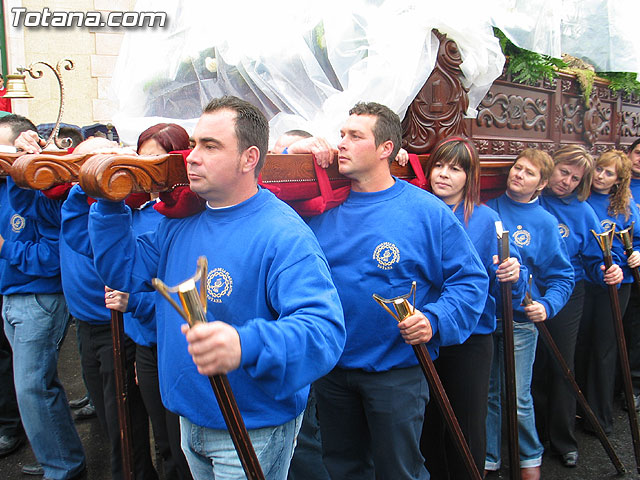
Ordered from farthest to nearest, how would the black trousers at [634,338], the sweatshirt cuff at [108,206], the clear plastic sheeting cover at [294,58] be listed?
the black trousers at [634,338] → the clear plastic sheeting cover at [294,58] → the sweatshirt cuff at [108,206]

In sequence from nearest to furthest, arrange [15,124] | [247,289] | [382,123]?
[247,289], [382,123], [15,124]

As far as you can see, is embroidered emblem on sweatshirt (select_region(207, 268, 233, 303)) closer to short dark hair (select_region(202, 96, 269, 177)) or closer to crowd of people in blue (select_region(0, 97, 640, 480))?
crowd of people in blue (select_region(0, 97, 640, 480))

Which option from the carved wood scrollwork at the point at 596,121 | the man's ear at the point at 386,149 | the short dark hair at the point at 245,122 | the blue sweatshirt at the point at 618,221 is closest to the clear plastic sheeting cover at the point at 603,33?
the carved wood scrollwork at the point at 596,121

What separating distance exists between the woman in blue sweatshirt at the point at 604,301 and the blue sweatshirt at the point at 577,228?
0.26 meters

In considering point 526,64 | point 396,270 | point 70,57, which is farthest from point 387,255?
point 70,57

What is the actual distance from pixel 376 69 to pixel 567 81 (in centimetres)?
226

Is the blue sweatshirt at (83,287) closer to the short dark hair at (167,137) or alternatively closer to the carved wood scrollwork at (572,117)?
the short dark hair at (167,137)

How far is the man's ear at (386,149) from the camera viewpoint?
2543 millimetres

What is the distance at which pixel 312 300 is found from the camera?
158 centimetres

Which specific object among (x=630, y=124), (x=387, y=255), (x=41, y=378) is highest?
(x=630, y=124)

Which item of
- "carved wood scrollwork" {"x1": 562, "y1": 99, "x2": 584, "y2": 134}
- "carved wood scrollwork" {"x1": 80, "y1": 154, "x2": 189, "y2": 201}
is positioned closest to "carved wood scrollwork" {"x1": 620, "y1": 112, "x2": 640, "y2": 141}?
"carved wood scrollwork" {"x1": 562, "y1": 99, "x2": 584, "y2": 134}

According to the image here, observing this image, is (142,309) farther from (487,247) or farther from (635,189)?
(635,189)

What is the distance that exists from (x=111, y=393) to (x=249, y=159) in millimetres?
1704

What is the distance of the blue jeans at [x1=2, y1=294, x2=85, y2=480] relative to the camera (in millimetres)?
3228
